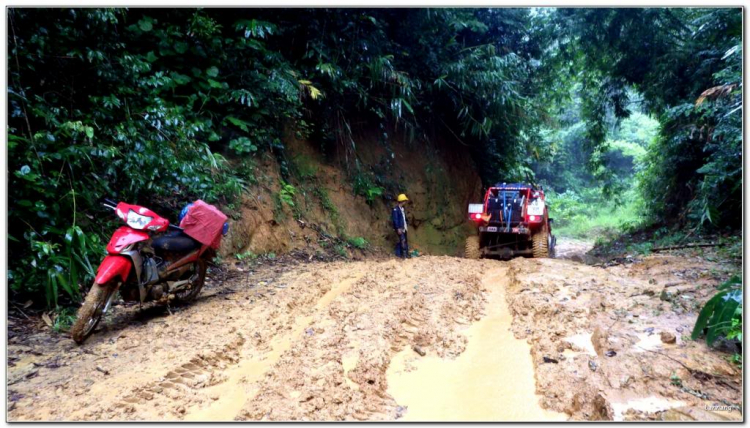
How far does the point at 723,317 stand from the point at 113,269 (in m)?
4.53

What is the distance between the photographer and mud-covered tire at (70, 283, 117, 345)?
3670 mm

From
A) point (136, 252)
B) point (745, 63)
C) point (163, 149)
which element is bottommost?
point (136, 252)

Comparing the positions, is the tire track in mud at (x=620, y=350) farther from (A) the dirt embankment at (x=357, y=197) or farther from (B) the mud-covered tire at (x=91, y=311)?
(A) the dirt embankment at (x=357, y=197)

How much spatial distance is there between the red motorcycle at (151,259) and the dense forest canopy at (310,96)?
0.52 metres

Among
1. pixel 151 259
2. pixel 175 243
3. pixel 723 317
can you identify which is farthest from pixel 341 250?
pixel 723 317

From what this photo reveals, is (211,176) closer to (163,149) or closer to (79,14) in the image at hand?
(163,149)

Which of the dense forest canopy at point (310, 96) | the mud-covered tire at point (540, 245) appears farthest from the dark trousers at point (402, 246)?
the mud-covered tire at point (540, 245)

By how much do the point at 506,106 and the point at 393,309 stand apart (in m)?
9.81

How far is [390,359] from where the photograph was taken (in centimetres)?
336

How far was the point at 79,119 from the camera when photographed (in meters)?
4.98

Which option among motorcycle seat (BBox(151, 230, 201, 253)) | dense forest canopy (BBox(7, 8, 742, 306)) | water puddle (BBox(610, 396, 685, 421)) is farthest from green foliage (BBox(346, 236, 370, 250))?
A: water puddle (BBox(610, 396, 685, 421))

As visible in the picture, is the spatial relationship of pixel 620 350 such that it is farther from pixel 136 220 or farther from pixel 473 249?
pixel 473 249

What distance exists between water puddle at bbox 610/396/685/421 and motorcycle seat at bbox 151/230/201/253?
3933 millimetres

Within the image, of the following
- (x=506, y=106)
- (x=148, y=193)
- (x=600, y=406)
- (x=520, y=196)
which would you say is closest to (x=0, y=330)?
(x=148, y=193)
